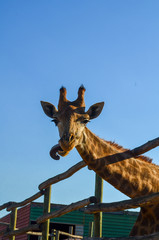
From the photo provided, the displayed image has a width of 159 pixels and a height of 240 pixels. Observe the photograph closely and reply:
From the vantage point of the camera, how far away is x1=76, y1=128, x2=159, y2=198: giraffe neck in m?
5.58

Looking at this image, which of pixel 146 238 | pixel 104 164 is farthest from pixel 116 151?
pixel 146 238

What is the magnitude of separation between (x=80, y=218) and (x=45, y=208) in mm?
13119

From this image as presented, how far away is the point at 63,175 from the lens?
7789 mm

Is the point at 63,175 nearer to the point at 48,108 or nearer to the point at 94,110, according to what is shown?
the point at 48,108

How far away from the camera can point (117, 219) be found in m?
21.4

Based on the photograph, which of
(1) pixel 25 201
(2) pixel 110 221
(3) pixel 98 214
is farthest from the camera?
(2) pixel 110 221

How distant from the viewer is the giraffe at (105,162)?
18.1 ft

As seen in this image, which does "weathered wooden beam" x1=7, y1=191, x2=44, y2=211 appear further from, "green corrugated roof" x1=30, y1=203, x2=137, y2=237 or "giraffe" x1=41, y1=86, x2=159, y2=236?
"green corrugated roof" x1=30, y1=203, x2=137, y2=237

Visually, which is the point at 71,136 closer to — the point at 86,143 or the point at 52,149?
the point at 86,143

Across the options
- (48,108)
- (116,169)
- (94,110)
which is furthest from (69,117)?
(116,169)

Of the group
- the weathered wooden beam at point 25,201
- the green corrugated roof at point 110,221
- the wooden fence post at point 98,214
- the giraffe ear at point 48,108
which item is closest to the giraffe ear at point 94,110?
the giraffe ear at point 48,108

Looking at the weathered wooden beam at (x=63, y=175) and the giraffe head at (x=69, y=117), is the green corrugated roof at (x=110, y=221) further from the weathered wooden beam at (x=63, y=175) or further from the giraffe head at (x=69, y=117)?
the giraffe head at (x=69, y=117)

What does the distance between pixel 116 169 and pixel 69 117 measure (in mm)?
947

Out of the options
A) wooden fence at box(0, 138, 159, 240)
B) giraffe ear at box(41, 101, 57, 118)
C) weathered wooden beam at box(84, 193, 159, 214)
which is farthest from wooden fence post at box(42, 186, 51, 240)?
weathered wooden beam at box(84, 193, 159, 214)
